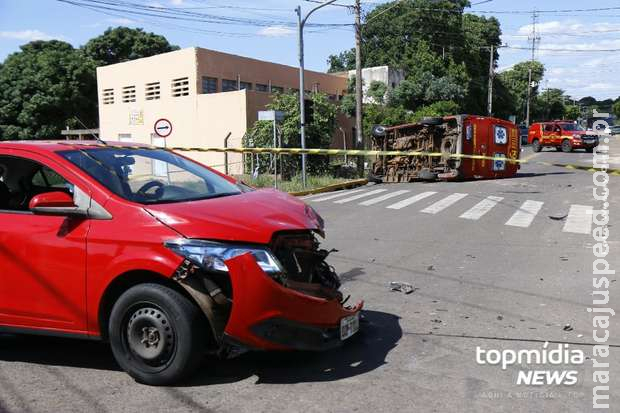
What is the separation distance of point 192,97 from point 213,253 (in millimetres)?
27022

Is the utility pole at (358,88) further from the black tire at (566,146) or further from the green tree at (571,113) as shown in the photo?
the green tree at (571,113)

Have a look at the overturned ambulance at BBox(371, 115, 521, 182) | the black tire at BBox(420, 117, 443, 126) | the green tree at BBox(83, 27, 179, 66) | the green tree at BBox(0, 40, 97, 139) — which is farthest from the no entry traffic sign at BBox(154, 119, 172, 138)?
the green tree at BBox(83, 27, 179, 66)

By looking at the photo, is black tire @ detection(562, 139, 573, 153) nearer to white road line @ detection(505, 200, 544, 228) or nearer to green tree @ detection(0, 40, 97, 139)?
white road line @ detection(505, 200, 544, 228)

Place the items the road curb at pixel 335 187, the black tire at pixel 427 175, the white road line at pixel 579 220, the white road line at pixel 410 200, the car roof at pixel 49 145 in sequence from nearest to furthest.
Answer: the car roof at pixel 49 145
the white road line at pixel 579 220
the white road line at pixel 410 200
the road curb at pixel 335 187
the black tire at pixel 427 175

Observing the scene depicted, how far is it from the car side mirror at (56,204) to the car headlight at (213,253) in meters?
0.80

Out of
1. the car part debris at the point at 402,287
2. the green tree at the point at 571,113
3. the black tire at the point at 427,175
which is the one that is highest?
the green tree at the point at 571,113

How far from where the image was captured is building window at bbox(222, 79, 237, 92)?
31.2 meters

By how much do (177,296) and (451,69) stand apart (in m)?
45.8

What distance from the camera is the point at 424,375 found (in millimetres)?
4219

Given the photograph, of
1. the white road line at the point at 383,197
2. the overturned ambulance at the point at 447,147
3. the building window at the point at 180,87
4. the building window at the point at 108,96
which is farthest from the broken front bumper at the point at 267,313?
the building window at the point at 108,96

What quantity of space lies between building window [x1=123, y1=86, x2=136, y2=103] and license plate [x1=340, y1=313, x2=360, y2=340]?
104 ft

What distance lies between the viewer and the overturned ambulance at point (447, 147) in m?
20.9

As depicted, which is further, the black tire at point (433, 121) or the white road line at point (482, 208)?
the black tire at point (433, 121)

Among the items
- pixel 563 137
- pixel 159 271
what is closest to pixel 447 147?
pixel 159 271
